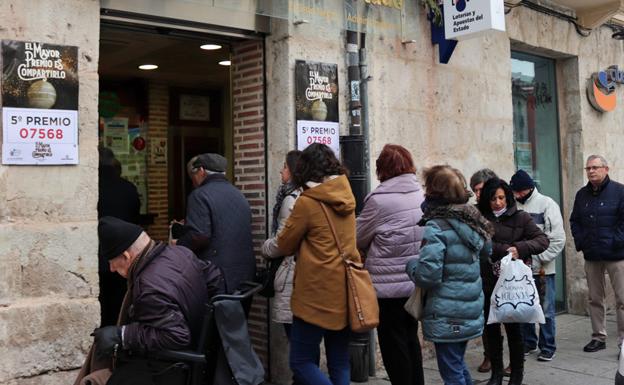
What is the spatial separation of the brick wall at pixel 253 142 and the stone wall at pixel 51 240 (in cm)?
158

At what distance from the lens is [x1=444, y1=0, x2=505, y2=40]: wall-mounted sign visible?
6.30 m

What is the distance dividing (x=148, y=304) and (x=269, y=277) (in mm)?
2237

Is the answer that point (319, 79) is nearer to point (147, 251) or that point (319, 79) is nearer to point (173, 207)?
point (147, 251)

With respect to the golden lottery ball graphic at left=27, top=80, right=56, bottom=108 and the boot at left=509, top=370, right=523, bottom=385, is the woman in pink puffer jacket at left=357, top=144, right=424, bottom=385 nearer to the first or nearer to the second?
the boot at left=509, top=370, right=523, bottom=385

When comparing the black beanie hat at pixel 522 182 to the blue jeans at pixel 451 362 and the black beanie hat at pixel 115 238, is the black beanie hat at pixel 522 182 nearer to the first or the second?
the blue jeans at pixel 451 362

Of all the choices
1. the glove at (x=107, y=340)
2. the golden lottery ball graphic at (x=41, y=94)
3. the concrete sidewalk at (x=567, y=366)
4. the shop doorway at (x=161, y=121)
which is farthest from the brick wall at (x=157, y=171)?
the glove at (x=107, y=340)

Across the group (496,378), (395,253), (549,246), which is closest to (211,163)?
(395,253)

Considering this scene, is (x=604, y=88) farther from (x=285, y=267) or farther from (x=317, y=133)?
(x=285, y=267)

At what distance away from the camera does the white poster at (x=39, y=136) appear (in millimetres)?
4375

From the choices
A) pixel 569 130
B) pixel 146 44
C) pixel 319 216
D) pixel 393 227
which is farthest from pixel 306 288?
pixel 569 130

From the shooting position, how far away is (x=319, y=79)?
6.02 meters

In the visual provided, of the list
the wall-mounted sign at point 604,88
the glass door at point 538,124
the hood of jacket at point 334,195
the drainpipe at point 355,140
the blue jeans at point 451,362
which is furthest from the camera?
the wall-mounted sign at point 604,88

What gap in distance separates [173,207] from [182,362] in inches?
290

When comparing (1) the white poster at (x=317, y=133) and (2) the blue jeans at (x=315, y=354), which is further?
(1) the white poster at (x=317, y=133)
